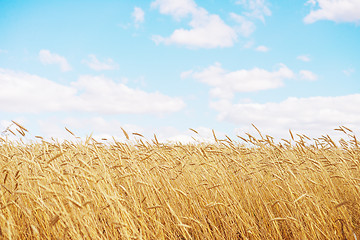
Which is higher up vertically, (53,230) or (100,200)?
(100,200)

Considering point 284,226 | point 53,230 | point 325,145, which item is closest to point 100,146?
point 53,230

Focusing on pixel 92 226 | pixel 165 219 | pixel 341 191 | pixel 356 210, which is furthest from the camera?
pixel 341 191

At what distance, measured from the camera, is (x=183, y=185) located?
338 cm

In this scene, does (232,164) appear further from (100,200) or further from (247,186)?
Result: (100,200)

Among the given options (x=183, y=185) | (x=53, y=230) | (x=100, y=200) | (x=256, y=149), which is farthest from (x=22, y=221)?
(x=256, y=149)

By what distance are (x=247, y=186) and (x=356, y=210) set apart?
3.83ft

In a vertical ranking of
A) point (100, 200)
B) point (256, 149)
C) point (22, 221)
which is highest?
point (256, 149)

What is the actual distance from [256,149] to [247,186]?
4.51 ft

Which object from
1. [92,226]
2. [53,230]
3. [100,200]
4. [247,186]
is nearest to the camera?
[92,226]

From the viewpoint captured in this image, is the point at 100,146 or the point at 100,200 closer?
the point at 100,200

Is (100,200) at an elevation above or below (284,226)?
above

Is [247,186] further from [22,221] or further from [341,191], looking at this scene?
[22,221]

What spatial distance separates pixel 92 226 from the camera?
230cm

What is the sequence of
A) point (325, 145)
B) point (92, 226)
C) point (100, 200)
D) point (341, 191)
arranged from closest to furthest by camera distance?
point (92, 226)
point (100, 200)
point (341, 191)
point (325, 145)
